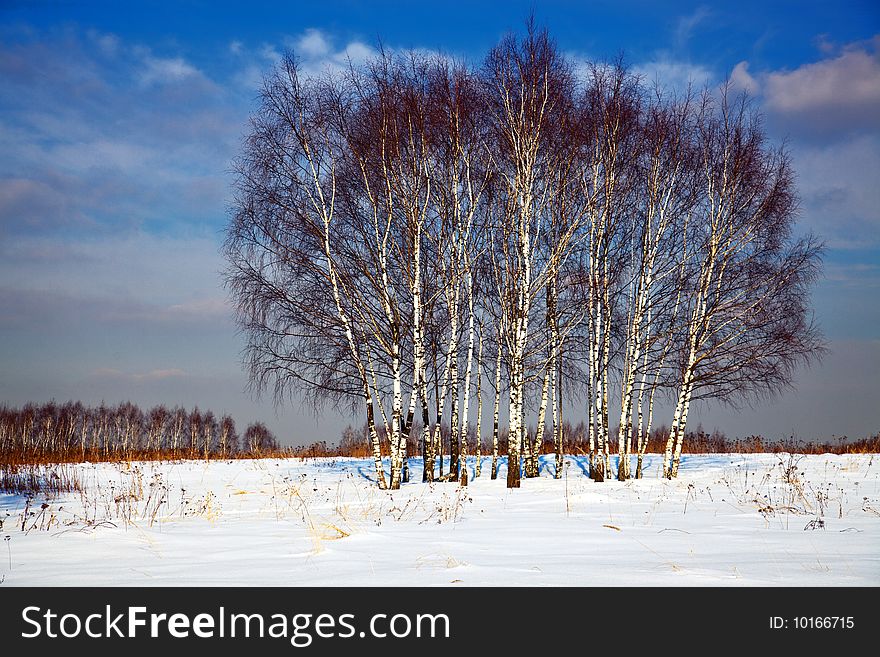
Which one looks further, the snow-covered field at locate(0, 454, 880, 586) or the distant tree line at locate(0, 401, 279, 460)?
the distant tree line at locate(0, 401, 279, 460)

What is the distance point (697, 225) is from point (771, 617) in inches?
591

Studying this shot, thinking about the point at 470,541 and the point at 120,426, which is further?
the point at 120,426

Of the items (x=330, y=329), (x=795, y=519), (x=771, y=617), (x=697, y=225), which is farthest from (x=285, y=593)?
(x=697, y=225)

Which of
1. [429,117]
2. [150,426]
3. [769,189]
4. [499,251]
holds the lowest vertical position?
[150,426]

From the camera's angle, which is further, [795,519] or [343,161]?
[343,161]

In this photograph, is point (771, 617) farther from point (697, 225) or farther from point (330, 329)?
point (697, 225)

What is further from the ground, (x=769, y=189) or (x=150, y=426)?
(x=769, y=189)

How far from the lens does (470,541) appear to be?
6312mm

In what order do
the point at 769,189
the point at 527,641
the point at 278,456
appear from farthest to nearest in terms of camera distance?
the point at 278,456
the point at 769,189
the point at 527,641

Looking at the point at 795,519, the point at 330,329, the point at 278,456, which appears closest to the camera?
the point at 795,519

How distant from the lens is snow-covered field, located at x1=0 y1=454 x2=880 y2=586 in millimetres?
4516

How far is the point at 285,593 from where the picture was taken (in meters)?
4.02

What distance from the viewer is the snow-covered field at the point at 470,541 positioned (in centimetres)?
452

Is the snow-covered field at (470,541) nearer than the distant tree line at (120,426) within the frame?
Yes
